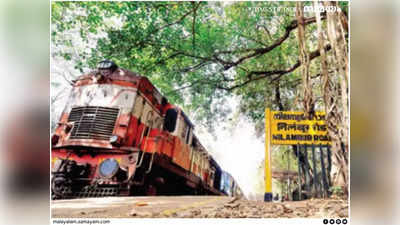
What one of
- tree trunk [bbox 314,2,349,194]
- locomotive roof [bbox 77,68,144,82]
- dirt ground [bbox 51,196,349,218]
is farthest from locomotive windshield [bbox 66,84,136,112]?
tree trunk [bbox 314,2,349,194]

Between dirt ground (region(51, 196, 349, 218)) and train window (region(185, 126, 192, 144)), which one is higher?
train window (region(185, 126, 192, 144))

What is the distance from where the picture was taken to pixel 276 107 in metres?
4.02

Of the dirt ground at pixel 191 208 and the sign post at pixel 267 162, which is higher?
the sign post at pixel 267 162

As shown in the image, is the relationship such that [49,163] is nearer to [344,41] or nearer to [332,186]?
[332,186]

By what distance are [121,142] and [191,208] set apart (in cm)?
109

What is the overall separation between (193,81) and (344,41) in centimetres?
179

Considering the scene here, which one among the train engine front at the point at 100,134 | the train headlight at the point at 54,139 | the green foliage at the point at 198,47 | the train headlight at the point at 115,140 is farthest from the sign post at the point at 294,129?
the train headlight at the point at 54,139

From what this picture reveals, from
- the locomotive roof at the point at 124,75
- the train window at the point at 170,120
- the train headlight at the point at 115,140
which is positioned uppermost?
the locomotive roof at the point at 124,75

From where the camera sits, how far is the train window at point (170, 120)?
4039 millimetres

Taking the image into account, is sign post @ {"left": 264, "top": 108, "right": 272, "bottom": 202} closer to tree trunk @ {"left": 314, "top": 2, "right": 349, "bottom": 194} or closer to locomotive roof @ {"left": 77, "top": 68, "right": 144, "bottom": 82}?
tree trunk @ {"left": 314, "top": 2, "right": 349, "bottom": 194}

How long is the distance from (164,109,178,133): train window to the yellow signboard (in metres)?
1.12

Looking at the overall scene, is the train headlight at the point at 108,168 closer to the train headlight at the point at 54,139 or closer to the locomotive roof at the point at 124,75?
the train headlight at the point at 54,139

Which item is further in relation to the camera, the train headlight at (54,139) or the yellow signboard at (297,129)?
the yellow signboard at (297,129)

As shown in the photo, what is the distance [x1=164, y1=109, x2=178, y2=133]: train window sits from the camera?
4.04 metres
